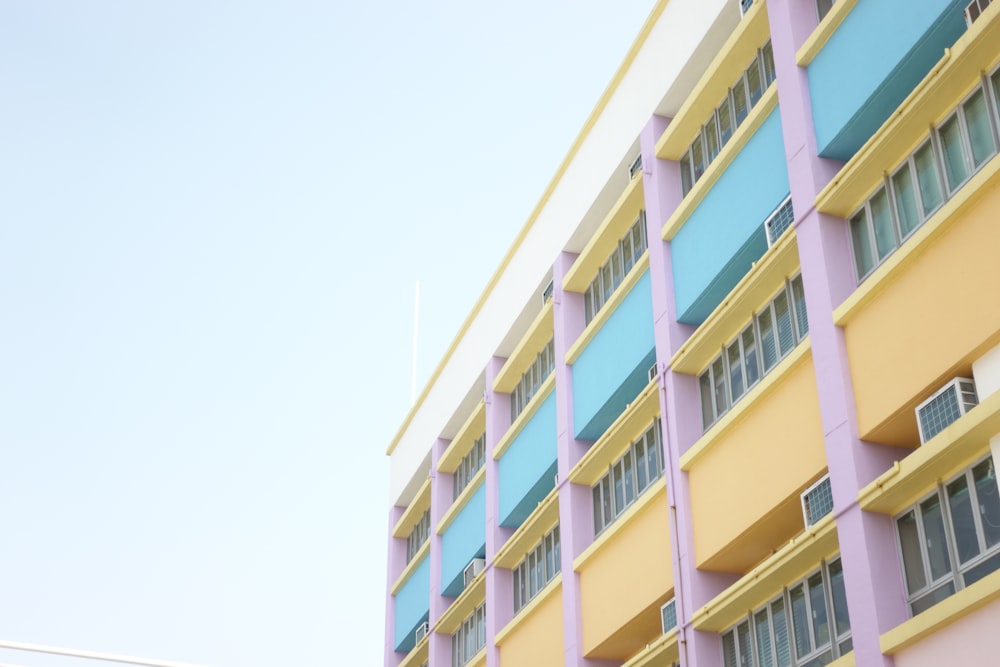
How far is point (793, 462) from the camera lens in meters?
20.2

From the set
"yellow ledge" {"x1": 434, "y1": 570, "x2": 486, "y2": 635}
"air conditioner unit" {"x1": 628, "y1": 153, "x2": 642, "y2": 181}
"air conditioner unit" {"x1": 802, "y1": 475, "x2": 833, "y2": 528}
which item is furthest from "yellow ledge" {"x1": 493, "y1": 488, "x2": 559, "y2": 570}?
"air conditioner unit" {"x1": 802, "y1": 475, "x2": 833, "y2": 528}

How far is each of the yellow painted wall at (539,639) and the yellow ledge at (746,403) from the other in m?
6.37

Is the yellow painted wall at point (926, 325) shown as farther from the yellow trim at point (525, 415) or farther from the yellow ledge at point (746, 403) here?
the yellow trim at point (525, 415)

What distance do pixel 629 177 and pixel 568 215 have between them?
2.73 metres

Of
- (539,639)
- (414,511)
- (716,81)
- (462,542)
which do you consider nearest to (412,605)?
(414,511)

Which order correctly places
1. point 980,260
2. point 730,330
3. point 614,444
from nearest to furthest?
point 980,260, point 730,330, point 614,444

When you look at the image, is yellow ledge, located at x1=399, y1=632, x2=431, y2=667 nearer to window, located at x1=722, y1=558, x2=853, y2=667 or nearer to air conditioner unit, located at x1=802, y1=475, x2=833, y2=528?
window, located at x1=722, y1=558, x2=853, y2=667

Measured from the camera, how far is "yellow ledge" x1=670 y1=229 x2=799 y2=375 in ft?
69.9

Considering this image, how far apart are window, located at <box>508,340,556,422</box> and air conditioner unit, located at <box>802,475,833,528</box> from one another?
1270 centimetres

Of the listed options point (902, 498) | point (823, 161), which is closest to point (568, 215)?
point (823, 161)

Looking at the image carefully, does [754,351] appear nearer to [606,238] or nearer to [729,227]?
[729,227]

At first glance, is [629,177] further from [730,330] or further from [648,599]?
[648,599]

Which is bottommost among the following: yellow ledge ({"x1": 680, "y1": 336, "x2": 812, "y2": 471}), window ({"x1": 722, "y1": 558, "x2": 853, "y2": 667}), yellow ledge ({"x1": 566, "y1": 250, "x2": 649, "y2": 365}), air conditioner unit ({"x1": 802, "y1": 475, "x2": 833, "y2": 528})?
window ({"x1": 722, "y1": 558, "x2": 853, "y2": 667})

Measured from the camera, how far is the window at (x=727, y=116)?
79.3 feet
